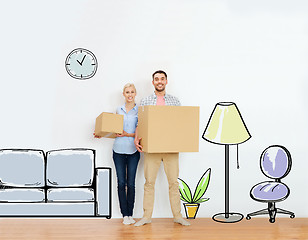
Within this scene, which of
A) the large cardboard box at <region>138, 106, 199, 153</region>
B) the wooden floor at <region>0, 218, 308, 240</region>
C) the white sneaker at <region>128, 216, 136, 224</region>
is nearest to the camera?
the wooden floor at <region>0, 218, 308, 240</region>

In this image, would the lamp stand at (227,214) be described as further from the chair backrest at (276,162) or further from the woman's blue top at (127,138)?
the woman's blue top at (127,138)

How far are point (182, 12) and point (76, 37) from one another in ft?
3.77

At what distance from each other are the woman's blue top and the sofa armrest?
1.18ft

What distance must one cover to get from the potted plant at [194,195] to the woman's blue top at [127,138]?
0.72m

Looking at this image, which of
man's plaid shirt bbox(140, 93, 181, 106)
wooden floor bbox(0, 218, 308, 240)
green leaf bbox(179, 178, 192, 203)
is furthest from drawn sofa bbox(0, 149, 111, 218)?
man's plaid shirt bbox(140, 93, 181, 106)

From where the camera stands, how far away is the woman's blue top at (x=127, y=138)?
3.28 metres

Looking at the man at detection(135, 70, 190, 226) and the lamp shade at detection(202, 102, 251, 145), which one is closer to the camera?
the man at detection(135, 70, 190, 226)

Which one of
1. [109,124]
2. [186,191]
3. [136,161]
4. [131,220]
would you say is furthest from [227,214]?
[109,124]

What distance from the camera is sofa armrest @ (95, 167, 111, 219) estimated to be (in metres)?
3.51

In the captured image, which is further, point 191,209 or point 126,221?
point 191,209

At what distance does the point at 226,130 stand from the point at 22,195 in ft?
7.28

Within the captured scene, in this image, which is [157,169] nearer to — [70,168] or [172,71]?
[70,168]

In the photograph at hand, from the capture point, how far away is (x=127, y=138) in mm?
3297

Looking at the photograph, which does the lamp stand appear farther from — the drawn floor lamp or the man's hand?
the man's hand
